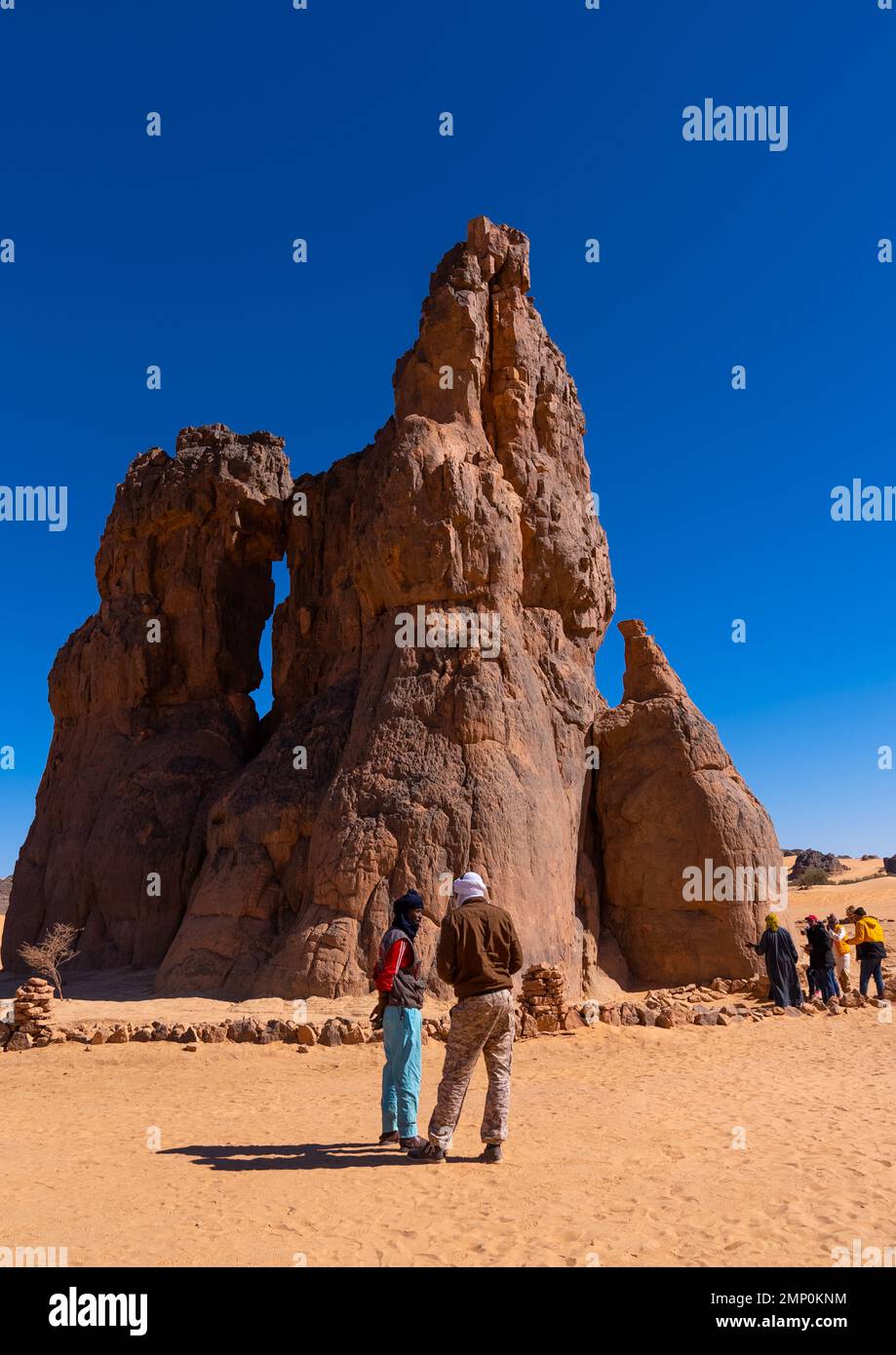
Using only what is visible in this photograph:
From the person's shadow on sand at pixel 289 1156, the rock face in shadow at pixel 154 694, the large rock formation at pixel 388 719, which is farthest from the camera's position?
the rock face in shadow at pixel 154 694

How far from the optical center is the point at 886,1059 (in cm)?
1117

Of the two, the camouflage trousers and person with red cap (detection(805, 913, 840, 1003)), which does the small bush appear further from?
person with red cap (detection(805, 913, 840, 1003))

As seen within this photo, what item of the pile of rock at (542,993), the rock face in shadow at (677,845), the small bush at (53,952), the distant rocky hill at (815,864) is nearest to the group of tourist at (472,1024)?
the pile of rock at (542,993)

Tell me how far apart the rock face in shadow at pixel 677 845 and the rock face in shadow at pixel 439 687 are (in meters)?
0.88

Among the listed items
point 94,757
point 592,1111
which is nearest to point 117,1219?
point 592,1111

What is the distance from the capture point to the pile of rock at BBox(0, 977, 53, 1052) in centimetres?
1173

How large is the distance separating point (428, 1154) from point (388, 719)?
10658 mm

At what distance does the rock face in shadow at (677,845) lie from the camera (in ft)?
59.5

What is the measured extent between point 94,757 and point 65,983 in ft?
19.3

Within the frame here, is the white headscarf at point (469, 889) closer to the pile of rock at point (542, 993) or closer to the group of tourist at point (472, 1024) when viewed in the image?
the group of tourist at point (472, 1024)

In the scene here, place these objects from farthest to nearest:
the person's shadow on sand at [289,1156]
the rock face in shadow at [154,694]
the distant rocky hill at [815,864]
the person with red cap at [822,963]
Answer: the distant rocky hill at [815,864], the rock face in shadow at [154,694], the person with red cap at [822,963], the person's shadow on sand at [289,1156]

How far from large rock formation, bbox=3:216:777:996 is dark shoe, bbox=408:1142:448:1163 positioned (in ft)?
25.4

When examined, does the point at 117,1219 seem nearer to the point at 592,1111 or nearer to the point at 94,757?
the point at 592,1111
